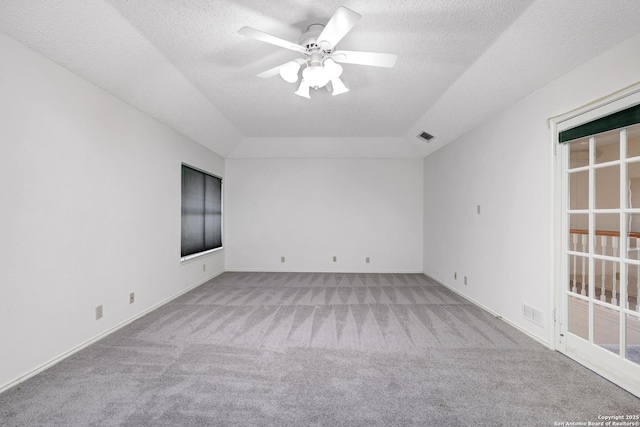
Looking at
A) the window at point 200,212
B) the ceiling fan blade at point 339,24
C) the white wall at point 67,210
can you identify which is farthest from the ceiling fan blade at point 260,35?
the window at point 200,212

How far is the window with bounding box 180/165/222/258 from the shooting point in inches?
183

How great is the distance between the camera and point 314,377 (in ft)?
7.11

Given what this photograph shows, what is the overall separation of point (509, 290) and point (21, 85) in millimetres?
4769

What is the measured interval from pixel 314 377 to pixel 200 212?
3.87m

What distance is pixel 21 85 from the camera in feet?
6.97

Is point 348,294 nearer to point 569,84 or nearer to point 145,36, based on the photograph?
point 569,84

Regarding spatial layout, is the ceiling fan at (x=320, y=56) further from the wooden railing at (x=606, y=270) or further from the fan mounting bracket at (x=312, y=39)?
the wooden railing at (x=606, y=270)

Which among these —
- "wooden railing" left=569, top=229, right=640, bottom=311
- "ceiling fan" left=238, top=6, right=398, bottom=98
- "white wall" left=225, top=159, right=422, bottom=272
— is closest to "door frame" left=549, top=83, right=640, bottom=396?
"wooden railing" left=569, top=229, right=640, bottom=311

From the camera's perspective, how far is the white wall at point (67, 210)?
206 centimetres

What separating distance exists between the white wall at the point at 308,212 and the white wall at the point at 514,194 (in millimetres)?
1627

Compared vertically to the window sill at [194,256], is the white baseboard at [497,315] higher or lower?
lower

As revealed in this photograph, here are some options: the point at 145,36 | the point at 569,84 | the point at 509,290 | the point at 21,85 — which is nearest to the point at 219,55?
the point at 145,36

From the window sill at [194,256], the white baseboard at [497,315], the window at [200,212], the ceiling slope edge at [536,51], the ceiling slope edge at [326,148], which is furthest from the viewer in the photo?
the ceiling slope edge at [326,148]

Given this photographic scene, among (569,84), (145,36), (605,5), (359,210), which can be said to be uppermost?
(145,36)
